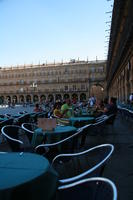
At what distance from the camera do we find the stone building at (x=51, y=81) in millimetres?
75750

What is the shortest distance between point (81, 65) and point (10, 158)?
76.5 m

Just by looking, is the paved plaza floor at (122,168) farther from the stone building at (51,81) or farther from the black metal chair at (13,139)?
the stone building at (51,81)

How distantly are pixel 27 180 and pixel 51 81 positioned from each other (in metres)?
78.9

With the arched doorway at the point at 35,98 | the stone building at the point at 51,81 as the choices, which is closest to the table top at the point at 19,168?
the stone building at the point at 51,81

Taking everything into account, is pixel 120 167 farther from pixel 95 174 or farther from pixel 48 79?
pixel 48 79

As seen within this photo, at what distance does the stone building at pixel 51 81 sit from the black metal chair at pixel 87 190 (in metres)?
69.0

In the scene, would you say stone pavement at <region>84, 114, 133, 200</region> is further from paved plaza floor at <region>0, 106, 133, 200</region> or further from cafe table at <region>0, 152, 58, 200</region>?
cafe table at <region>0, 152, 58, 200</region>

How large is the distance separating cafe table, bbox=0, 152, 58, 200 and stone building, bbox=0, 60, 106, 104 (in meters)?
69.1

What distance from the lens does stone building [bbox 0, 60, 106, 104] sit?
75750 mm

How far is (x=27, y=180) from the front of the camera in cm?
163

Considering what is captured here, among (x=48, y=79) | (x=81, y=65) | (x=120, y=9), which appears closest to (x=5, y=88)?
(x=48, y=79)

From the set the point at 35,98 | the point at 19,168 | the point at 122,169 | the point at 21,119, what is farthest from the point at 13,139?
the point at 35,98

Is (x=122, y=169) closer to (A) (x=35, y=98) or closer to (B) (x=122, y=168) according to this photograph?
(B) (x=122, y=168)

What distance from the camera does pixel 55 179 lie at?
178cm
